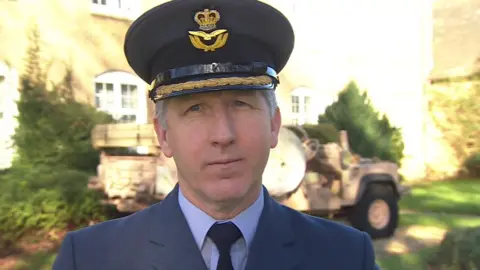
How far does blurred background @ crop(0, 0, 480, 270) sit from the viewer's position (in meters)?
7.06

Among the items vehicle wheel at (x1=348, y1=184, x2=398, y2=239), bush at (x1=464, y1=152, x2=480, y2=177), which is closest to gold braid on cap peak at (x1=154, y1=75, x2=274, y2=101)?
vehicle wheel at (x1=348, y1=184, x2=398, y2=239)

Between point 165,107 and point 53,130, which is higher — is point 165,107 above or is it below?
above

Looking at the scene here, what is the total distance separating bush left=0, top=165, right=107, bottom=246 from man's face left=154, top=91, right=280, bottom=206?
250 inches

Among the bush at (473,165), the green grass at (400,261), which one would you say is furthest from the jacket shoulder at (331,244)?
the bush at (473,165)

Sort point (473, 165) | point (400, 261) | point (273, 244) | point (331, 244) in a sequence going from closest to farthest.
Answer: point (273, 244)
point (331, 244)
point (400, 261)
point (473, 165)

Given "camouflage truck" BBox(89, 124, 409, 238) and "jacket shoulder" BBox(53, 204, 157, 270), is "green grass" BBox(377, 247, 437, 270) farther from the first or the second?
"jacket shoulder" BBox(53, 204, 157, 270)

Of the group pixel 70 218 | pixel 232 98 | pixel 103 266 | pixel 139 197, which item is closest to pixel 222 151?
pixel 232 98

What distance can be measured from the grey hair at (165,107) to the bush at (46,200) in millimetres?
6228

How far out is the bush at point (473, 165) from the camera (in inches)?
695

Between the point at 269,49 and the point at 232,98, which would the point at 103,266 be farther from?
the point at 269,49

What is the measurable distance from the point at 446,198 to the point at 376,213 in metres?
5.20

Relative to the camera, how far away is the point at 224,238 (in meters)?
1.52

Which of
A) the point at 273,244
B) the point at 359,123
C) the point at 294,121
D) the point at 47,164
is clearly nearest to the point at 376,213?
the point at 47,164

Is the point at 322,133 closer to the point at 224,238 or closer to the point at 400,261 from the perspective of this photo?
the point at 400,261
